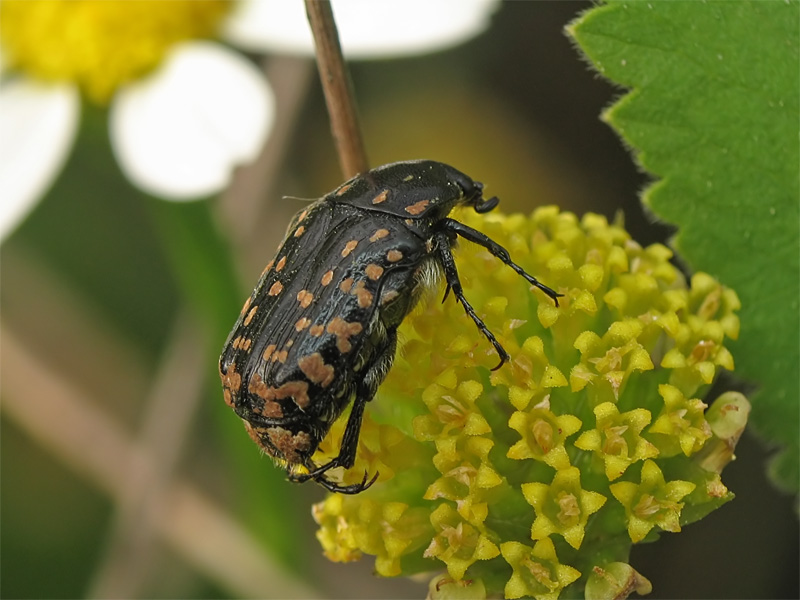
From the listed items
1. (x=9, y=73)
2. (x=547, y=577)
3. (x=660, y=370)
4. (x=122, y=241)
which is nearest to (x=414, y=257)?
(x=660, y=370)

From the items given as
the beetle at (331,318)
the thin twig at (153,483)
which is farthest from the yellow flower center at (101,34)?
the beetle at (331,318)

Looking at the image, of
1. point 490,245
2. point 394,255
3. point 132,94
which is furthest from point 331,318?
point 132,94

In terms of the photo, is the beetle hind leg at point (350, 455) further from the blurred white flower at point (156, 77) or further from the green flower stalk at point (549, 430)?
the blurred white flower at point (156, 77)

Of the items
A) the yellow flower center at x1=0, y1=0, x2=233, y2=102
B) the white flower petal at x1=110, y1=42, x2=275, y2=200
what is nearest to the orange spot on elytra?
the white flower petal at x1=110, y1=42, x2=275, y2=200

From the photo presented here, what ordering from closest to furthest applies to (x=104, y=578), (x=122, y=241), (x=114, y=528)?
(x=104, y=578)
(x=114, y=528)
(x=122, y=241)

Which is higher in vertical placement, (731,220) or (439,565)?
(731,220)

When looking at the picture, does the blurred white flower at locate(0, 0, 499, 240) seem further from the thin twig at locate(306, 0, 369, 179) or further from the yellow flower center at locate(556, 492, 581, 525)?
the yellow flower center at locate(556, 492, 581, 525)

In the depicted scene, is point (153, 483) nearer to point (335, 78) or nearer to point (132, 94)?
point (132, 94)

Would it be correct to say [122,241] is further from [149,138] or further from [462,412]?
[462,412]
